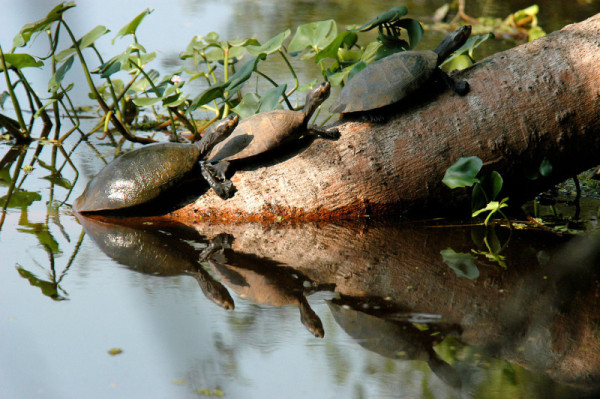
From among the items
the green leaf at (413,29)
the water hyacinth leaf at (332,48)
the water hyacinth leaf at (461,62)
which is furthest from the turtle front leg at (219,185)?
the water hyacinth leaf at (461,62)

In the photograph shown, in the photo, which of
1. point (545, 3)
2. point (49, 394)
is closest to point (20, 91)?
point (49, 394)

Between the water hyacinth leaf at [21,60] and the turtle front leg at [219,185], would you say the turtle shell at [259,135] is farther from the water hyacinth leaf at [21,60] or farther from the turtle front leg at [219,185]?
the water hyacinth leaf at [21,60]

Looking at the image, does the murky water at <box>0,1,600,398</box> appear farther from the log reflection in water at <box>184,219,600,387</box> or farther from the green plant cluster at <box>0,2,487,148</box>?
the green plant cluster at <box>0,2,487,148</box>

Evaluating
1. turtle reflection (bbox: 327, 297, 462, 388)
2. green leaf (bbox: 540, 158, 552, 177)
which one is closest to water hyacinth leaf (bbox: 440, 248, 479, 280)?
turtle reflection (bbox: 327, 297, 462, 388)

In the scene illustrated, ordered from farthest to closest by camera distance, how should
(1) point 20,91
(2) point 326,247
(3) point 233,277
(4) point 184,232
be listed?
(1) point 20,91 < (4) point 184,232 < (2) point 326,247 < (3) point 233,277

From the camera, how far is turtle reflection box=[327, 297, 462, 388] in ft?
5.39

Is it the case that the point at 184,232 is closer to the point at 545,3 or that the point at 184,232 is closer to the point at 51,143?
the point at 51,143

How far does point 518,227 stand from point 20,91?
179 inches

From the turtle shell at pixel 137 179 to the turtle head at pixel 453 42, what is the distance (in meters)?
1.50

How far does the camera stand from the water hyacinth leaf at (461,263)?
2244 millimetres

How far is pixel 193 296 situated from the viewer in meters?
2.04

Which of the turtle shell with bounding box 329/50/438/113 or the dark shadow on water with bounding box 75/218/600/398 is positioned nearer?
the dark shadow on water with bounding box 75/218/600/398

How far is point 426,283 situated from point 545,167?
1092mm

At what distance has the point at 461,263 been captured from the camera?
7.74ft
